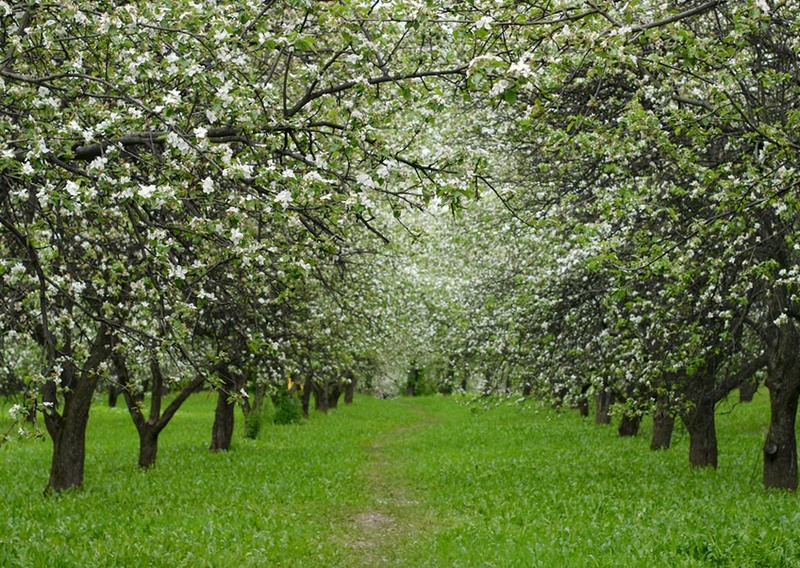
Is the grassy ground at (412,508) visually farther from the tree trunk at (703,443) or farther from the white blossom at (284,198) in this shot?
the white blossom at (284,198)

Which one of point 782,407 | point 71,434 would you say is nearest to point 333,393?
point 71,434

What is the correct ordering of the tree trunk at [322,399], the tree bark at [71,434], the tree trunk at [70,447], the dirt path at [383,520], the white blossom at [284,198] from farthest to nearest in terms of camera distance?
the tree trunk at [322,399]
the tree trunk at [70,447]
the tree bark at [71,434]
the dirt path at [383,520]
the white blossom at [284,198]

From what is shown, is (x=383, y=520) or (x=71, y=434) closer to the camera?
(x=383, y=520)

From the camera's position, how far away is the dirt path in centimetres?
1096

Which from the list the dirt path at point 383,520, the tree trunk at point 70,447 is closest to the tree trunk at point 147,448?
the tree trunk at point 70,447

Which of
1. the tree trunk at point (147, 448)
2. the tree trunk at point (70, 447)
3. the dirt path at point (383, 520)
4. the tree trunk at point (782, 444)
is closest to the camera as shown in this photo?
the dirt path at point (383, 520)

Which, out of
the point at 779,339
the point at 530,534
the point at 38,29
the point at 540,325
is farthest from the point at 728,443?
the point at 38,29

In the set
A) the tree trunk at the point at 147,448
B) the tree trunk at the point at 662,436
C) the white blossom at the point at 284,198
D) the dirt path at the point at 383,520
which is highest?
the white blossom at the point at 284,198

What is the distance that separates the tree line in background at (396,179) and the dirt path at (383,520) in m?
2.67

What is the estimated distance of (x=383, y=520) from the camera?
521 inches

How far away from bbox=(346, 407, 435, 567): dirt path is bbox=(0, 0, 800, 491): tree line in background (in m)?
2.67

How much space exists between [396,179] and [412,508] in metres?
8.50

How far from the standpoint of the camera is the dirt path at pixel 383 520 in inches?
431

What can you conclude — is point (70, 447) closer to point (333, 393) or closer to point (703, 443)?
point (703, 443)
